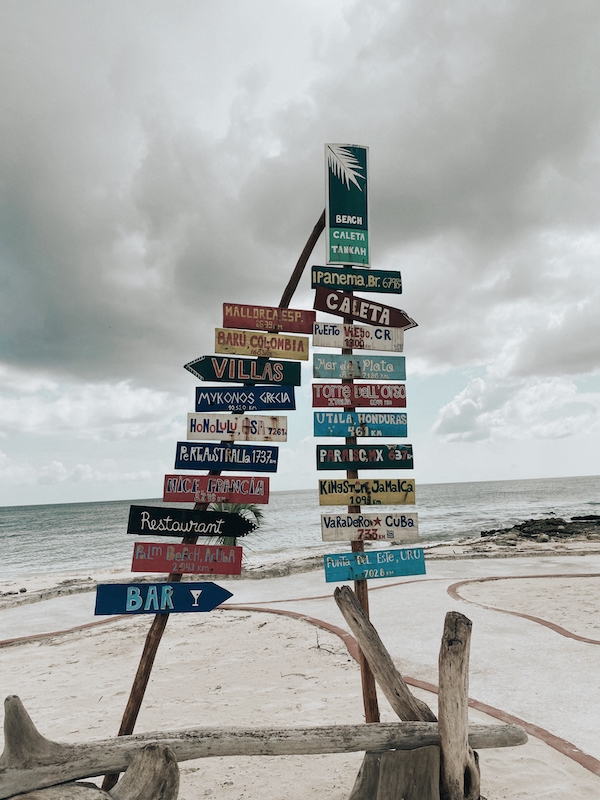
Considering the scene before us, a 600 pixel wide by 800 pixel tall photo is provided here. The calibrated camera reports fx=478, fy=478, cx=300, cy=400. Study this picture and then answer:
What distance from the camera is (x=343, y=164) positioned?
522 centimetres

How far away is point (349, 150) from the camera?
5270 mm

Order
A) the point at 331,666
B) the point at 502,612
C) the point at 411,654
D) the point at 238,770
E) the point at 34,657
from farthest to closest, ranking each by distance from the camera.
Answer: the point at 502,612
the point at 34,657
the point at 411,654
the point at 331,666
the point at 238,770

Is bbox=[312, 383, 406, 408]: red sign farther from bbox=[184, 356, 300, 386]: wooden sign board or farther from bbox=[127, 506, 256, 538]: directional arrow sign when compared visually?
bbox=[127, 506, 256, 538]: directional arrow sign

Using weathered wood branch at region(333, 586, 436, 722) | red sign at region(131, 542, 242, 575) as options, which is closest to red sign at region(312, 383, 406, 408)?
red sign at region(131, 542, 242, 575)

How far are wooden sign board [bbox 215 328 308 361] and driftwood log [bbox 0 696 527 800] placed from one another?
316 centimetres

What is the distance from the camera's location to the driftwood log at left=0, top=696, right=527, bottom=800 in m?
2.93

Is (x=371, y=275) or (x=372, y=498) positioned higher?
(x=371, y=275)

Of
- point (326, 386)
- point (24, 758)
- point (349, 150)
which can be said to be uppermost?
point (349, 150)

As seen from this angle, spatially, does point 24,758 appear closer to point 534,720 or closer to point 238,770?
point 238,770

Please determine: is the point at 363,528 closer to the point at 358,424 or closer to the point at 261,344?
the point at 358,424

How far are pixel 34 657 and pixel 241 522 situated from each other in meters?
5.46

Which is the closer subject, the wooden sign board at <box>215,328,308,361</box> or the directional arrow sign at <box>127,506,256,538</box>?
the directional arrow sign at <box>127,506,256,538</box>

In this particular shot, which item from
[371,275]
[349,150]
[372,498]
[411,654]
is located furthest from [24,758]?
[349,150]

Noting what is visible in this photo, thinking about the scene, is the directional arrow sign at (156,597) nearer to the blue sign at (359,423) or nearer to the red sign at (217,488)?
the red sign at (217,488)
